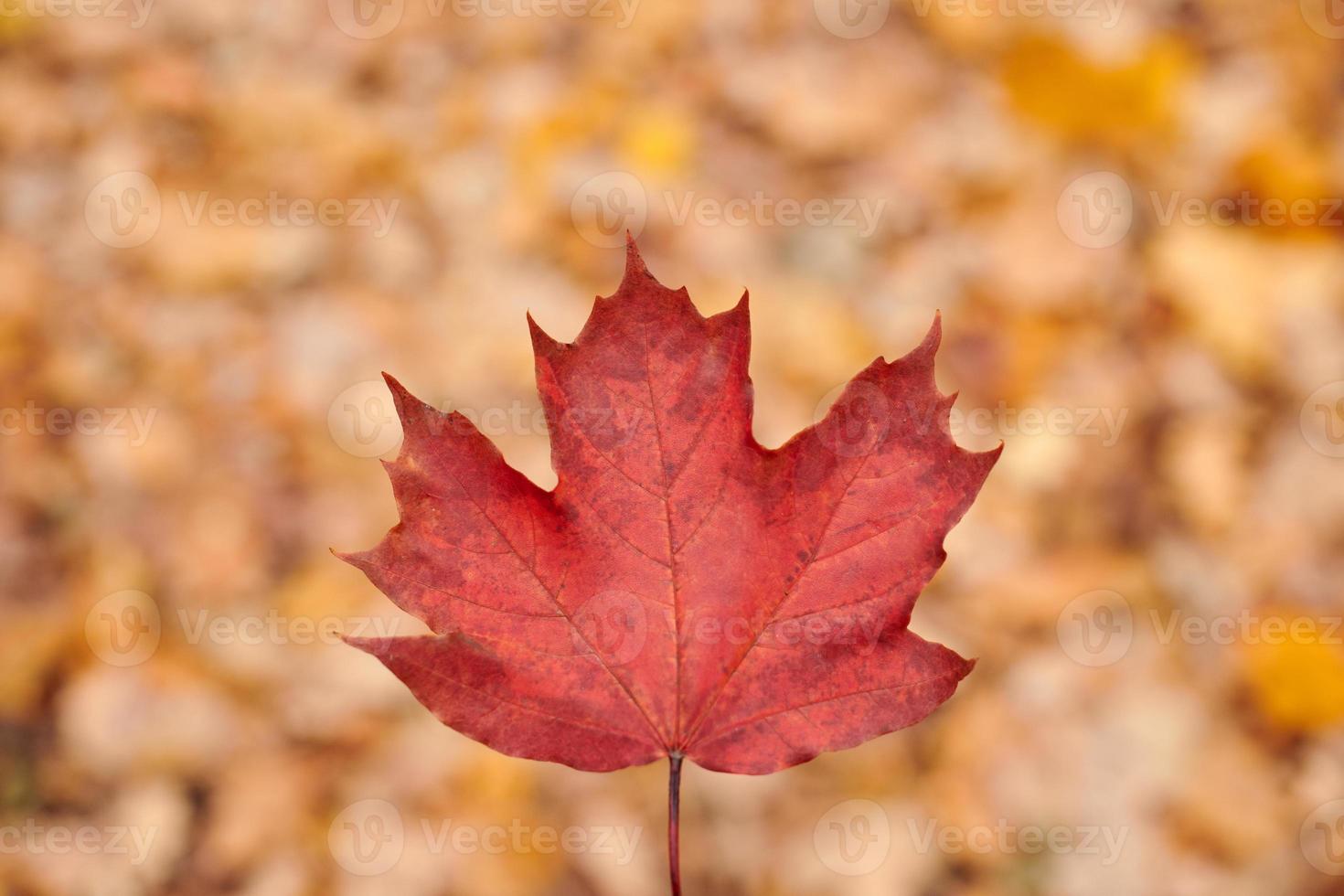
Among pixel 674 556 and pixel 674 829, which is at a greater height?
pixel 674 556

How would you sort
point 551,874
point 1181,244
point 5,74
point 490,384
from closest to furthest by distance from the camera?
point 551,874 → point 490,384 → point 1181,244 → point 5,74

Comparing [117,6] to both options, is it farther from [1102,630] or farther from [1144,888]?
[1144,888]

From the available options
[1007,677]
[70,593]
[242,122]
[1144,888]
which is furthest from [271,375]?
[1144,888]

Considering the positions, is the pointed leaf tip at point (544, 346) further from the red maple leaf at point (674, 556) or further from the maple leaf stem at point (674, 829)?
the maple leaf stem at point (674, 829)

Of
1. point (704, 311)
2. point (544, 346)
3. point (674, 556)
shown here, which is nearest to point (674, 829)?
point (674, 556)

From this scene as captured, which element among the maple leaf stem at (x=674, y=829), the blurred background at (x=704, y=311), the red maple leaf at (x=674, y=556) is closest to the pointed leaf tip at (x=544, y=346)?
the red maple leaf at (x=674, y=556)

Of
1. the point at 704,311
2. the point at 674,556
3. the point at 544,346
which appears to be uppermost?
the point at 704,311

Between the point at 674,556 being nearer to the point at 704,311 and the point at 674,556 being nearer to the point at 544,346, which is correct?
the point at 544,346

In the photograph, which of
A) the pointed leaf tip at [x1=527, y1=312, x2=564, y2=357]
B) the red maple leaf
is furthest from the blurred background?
the pointed leaf tip at [x1=527, y1=312, x2=564, y2=357]
